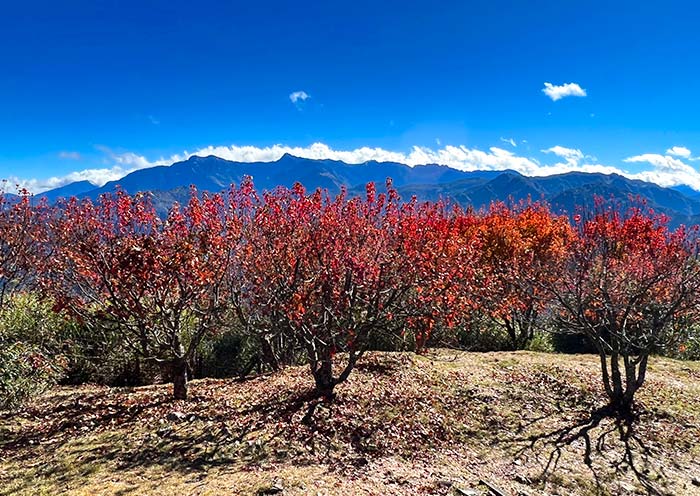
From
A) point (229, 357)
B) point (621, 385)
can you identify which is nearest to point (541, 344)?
point (621, 385)

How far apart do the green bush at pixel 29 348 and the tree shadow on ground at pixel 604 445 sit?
43.5 feet

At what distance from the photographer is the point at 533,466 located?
10.4 metres

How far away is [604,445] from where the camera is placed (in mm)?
11508

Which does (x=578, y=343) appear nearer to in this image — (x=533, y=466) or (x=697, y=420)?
(x=697, y=420)

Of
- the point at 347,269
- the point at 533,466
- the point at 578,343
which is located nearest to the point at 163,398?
the point at 347,269

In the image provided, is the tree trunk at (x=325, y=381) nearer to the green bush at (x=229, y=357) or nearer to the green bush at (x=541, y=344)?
the green bush at (x=229, y=357)

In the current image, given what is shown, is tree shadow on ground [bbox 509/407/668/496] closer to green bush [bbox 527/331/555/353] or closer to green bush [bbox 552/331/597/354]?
green bush [bbox 527/331/555/353]

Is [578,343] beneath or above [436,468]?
beneath

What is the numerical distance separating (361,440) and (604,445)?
610 cm

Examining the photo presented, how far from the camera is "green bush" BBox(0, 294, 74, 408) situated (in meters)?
12.4

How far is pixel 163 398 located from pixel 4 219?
13.2m

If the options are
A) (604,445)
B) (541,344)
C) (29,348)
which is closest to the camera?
(604,445)

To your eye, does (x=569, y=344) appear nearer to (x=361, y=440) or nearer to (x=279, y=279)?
(x=361, y=440)

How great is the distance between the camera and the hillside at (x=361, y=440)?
363 inches
